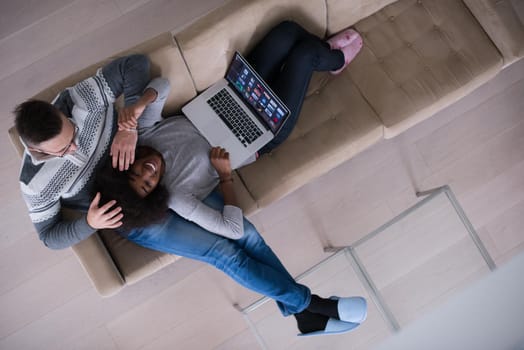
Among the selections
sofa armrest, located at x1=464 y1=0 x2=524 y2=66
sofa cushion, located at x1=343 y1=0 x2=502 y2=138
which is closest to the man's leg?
sofa cushion, located at x1=343 y1=0 x2=502 y2=138

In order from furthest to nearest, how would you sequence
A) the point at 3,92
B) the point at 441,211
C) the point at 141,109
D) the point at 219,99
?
the point at 3,92, the point at 441,211, the point at 219,99, the point at 141,109

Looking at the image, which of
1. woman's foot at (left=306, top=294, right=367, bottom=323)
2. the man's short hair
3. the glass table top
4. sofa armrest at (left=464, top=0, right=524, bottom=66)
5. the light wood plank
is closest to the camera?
the man's short hair

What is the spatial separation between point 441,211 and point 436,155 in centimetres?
35

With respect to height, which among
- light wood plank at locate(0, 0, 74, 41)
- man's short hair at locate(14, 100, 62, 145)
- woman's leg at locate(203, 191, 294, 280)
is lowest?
woman's leg at locate(203, 191, 294, 280)

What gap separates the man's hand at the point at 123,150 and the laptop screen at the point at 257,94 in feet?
1.71

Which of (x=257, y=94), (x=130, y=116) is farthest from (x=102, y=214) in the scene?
(x=257, y=94)

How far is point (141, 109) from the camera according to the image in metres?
1.64

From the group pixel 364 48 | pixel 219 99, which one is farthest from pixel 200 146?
pixel 364 48

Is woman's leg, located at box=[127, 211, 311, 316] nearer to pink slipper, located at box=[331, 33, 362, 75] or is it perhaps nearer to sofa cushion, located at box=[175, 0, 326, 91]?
sofa cushion, located at box=[175, 0, 326, 91]

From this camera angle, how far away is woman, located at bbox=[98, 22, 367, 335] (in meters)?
1.71

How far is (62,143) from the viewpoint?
1.46 meters

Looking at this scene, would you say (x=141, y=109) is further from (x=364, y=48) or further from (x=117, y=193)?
(x=364, y=48)

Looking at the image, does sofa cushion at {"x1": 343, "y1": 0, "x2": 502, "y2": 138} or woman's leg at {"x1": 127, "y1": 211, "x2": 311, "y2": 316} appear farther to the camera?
sofa cushion at {"x1": 343, "y1": 0, "x2": 502, "y2": 138}

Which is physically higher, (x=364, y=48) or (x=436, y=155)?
(x=364, y=48)
